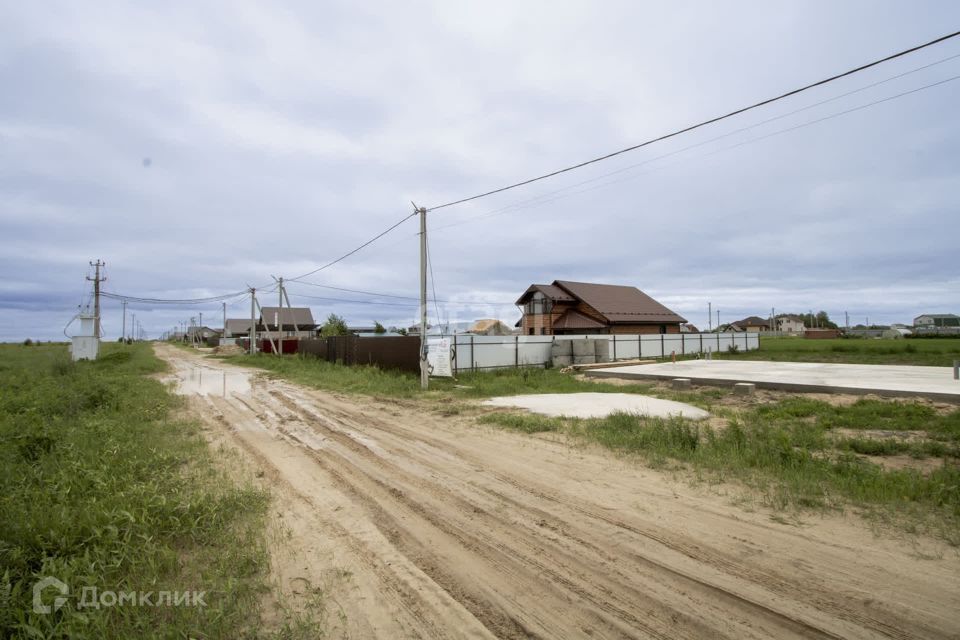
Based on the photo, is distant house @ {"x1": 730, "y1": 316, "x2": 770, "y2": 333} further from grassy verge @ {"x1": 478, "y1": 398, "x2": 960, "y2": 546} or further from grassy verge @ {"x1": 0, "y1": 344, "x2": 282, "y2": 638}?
grassy verge @ {"x1": 0, "y1": 344, "x2": 282, "y2": 638}

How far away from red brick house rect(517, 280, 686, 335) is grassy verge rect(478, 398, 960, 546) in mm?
27068

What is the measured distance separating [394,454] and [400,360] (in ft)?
41.2

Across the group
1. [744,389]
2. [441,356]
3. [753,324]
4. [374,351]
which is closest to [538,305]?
[374,351]

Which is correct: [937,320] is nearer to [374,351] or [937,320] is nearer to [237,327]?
[374,351]

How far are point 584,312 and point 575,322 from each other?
1.41 m

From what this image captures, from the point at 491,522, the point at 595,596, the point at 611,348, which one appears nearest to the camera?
the point at 595,596

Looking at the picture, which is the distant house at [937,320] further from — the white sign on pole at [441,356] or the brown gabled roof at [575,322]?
the white sign on pole at [441,356]

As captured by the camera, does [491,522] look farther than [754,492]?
No

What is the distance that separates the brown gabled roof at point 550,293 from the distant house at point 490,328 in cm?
1094

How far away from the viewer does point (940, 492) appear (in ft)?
16.7

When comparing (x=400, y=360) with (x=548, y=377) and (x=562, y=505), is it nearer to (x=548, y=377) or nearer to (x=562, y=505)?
(x=548, y=377)

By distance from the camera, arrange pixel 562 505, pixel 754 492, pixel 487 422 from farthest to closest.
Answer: pixel 487 422 < pixel 754 492 < pixel 562 505

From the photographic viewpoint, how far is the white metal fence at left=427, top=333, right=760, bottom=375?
20875 millimetres

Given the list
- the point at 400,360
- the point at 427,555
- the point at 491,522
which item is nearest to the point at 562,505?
the point at 491,522
